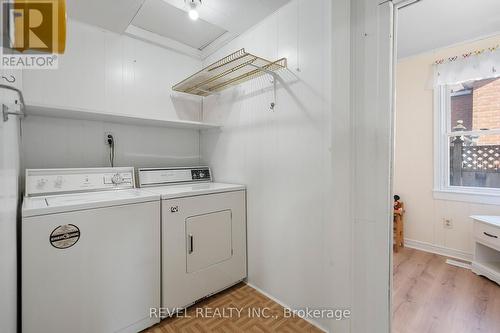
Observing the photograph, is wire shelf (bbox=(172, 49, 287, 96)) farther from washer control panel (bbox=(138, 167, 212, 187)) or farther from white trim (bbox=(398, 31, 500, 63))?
white trim (bbox=(398, 31, 500, 63))

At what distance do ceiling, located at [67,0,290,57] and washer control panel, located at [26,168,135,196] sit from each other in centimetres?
122

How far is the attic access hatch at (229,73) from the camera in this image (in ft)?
5.46

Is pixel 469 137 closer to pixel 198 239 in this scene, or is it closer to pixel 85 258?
pixel 198 239

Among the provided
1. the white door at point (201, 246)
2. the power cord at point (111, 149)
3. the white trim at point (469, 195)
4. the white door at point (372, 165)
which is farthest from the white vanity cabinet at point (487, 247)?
the power cord at point (111, 149)

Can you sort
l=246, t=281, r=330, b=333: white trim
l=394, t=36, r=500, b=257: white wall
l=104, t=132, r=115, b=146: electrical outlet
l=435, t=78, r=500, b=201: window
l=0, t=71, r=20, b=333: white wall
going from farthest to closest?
l=394, t=36, r=500, b=257: white wall
l=435, t=78, r=500, b=201: window
l=104, t=132, r=115, b=146: electrical outlet
l=246, t=281, r=330, b=333: white trim
l=0, t=71, r=20, b=333: white wall

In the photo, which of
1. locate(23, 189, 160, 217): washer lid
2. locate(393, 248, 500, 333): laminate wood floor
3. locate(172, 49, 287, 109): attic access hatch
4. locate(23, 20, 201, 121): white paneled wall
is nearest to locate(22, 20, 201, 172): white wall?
locate(23, 20, 201, 121): white paneled wall

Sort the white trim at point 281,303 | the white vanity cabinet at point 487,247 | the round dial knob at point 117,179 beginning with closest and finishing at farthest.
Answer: the white trim at point 281,303, the round dial knob at point 117,179, the white vanity cabinet at point 487,247

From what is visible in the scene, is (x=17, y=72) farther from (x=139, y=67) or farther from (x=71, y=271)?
(x=71, y=271)

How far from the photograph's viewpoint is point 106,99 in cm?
197

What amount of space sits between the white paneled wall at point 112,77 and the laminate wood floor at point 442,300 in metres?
2.66

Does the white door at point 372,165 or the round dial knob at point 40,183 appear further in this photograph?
the round dial knob at point 40,183

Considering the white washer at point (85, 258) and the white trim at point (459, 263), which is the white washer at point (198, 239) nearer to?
the white washer at point (85, 258)

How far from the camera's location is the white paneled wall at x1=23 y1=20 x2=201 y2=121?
1757 mm

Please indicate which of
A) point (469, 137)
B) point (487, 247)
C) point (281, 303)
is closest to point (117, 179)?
point (281, 303)
